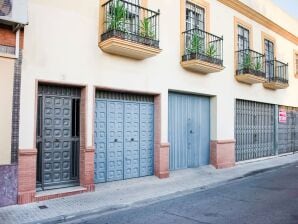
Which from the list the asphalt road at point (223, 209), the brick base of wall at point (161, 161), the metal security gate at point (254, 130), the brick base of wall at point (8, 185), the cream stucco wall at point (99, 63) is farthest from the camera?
the metal security gate at point (254, 130)

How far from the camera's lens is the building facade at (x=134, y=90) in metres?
7.46

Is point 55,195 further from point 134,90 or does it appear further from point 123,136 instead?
point 134,90

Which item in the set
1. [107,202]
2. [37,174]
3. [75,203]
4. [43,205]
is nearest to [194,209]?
[107,202]

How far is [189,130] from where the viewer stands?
11.2m

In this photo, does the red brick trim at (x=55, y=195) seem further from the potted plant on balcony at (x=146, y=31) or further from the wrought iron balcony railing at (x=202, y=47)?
the wrought iron balcony railing at (x=202, y=47)

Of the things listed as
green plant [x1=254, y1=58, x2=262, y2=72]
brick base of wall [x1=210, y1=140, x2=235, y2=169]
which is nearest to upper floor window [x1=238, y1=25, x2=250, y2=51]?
green plant [x1=254, y1=58, x2=262, y2=72]

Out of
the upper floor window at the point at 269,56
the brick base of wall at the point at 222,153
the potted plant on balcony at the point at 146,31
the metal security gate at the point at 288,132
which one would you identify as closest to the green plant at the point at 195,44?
the potted plant on balcony at the point at 146,31

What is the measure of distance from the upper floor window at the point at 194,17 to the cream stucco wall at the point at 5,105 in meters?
6.56

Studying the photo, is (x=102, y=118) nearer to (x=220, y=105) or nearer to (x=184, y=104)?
(x=184, y=104)

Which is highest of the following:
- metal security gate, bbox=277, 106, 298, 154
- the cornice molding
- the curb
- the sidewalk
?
the cornice molding

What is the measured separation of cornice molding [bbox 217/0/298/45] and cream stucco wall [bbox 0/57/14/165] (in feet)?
29.2

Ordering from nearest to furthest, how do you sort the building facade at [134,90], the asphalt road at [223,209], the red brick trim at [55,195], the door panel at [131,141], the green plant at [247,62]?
the asphalt road at [223,209] → the red brick trim at [55,195] → the building facade at [134,90] → the door panel at [131,141] → the green plant at [247,62]

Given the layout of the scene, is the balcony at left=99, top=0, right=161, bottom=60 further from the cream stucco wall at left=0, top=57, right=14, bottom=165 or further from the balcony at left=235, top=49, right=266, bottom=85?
the balcony at left=235, top=49, right=266, bottom=85

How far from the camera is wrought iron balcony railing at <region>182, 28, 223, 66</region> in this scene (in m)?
10.6
